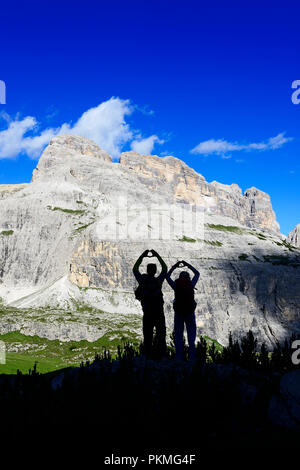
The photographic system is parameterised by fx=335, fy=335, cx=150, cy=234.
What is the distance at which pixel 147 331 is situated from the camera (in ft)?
35.6

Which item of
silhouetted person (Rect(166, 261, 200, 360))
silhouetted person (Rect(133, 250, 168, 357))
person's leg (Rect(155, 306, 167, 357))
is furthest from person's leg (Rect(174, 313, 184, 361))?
silhouetted person (Rect(133, 250, 168, 357))

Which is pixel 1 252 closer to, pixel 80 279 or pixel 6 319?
pixel 80 279

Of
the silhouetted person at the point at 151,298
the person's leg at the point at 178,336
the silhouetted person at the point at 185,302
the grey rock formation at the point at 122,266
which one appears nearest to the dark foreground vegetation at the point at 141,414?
the silhouetted person at the point at 151,298

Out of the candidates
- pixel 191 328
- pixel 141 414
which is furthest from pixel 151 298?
pixel 141 414

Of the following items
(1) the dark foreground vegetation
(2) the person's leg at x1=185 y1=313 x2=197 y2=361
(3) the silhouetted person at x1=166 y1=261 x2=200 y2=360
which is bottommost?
(1) the dark foreground vegetation

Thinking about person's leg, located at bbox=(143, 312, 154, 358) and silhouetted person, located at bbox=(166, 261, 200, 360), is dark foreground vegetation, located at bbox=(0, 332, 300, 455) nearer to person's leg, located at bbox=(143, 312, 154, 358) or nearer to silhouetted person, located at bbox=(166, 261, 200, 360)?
person's leg, located at bbox=(143, 312, 154, 358)

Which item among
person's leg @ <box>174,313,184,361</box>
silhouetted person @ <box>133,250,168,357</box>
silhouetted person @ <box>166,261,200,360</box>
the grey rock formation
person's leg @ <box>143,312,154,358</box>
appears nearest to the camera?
silhouetted person @ <box>133,250,168,357</box>

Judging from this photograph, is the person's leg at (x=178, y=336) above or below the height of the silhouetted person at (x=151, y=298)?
below

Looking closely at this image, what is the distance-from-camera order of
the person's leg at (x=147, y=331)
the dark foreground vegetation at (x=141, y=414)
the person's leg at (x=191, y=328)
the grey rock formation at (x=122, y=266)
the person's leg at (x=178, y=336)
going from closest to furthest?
the dark foreground vegetation at (x=141, y=414)
the person's leg at (x=147, y=331)
the person's leg at (x=191, y=328)
the person's leg at (x=178, y=336)
the grey rock formation at (x=122, y=266)

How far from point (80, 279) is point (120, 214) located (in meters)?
31.8

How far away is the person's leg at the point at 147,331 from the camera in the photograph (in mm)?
10680

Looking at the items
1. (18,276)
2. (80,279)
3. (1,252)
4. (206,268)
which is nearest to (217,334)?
(206,268)

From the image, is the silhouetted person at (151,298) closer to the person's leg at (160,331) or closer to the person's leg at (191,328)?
the person's leg at (160,331)

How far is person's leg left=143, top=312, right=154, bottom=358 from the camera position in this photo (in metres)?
10.7
